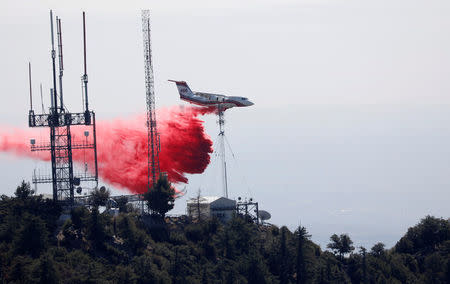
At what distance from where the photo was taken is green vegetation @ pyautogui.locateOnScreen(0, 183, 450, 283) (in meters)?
112

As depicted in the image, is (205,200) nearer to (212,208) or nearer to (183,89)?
(212,208)

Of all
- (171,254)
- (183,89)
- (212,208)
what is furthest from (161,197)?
(183,89)

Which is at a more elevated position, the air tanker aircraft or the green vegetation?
the air tanker aircraft

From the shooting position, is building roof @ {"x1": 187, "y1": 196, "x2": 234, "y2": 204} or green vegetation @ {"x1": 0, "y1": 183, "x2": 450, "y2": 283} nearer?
green vegetation @ {"x1": 0, "y1": 183, "x2": 450, "y2": 283}

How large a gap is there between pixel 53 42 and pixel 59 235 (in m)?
35.5

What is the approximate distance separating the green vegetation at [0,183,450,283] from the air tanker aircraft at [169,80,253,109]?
26.1m

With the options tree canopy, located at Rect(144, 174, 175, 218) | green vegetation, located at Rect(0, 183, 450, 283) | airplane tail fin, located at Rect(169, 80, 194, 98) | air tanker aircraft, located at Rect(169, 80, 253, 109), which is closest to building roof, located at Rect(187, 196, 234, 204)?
green vegetation, located at Rect(0, 183, 450, 283)

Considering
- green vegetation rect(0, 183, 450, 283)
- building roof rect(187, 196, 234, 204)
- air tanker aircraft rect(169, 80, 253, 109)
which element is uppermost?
air tanker aircraft rect(169, 80, 253, 109)

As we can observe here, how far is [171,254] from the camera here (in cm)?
12631

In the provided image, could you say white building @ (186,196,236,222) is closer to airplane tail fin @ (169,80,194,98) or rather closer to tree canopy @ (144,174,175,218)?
tree canopy @ (144,174,175,218)

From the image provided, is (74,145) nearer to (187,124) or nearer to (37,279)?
(187,124)

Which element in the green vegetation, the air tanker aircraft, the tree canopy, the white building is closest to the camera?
the green vegetation

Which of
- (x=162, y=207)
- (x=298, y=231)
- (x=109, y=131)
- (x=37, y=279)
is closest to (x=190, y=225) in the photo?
(x=162, y=207)

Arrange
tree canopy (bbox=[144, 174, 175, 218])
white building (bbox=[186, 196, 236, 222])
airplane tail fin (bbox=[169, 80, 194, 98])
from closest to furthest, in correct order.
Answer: tree canopy (bbox=[144, 174, 175, 218]) → white building (bbox=[186, 196, 236, 222]) → airplane tail fin (bbox=[169, 80, 194, 98])
